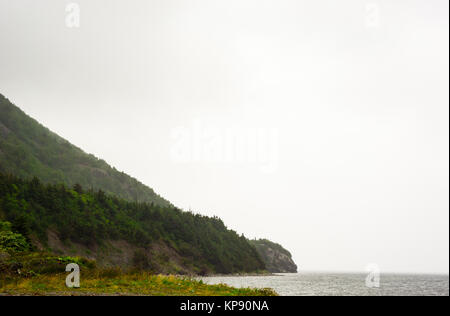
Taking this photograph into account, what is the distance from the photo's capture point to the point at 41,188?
300ft

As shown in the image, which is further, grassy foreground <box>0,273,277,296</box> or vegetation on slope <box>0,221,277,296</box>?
vegetation on slope <box>0,221,277,296</box>

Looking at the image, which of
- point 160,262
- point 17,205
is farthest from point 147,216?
point 17,205

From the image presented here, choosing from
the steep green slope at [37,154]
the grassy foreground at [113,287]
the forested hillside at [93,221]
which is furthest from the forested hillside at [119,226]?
the steep green slope at [37,154]

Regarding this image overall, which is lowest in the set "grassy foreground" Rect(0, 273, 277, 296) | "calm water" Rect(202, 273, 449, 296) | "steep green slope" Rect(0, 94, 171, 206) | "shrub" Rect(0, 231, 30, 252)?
"calm water" Rect(202, 273, 449, 296)

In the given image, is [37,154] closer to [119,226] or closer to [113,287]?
[119,226]

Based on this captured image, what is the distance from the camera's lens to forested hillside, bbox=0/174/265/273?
81.2m

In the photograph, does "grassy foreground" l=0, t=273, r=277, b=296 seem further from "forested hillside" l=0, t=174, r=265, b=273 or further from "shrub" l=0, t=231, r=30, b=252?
"forested hillside" l=0, t=174, r=265, b=273

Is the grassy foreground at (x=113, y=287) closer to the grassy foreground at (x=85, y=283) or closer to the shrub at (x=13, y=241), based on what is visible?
the grassy foreground at (x=85, y=283)

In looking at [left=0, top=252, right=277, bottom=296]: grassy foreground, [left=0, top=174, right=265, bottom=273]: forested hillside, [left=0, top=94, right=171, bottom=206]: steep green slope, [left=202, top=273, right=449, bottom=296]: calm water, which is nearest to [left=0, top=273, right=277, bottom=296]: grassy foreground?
[left=0, top=252, right=277, bottom=296]: grassy foreground

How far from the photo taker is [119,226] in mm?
106500

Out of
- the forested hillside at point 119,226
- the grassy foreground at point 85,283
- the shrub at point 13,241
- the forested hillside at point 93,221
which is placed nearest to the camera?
the grassy foreground at point 85,283

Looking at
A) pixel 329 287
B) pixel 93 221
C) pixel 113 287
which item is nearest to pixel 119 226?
pixel 93 221

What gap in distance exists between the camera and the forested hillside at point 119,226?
81250 millimetres

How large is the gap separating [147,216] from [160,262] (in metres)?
26.2
